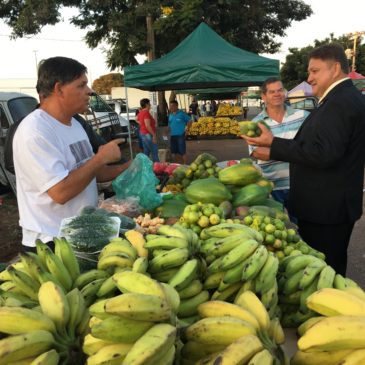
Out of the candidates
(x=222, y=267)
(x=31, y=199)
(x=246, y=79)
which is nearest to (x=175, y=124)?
(x=246, y=79)

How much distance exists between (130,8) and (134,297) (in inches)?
709

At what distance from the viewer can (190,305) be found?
136 cm

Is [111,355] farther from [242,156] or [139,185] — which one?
[242,156]

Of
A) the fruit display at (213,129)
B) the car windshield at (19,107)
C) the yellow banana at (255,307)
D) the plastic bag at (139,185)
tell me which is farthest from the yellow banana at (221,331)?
the fruit display at (213,129)

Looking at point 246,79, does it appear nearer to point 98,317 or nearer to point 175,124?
point 175,124

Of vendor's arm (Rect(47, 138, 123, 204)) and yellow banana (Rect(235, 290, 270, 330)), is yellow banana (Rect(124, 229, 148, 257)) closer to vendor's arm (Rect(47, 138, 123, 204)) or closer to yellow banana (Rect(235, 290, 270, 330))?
yellow banana (Rect(235, 290, 270, 330))

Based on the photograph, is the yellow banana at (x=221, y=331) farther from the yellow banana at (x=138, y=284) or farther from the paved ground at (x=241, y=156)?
the paved ground at (x=241, y=156)

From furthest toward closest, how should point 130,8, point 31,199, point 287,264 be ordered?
1. point 130,8
2. point 31,199
3. point 287,264

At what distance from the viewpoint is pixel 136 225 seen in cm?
265

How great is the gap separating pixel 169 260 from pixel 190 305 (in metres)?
0.18

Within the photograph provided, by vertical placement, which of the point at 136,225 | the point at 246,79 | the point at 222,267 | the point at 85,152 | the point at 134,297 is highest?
the point at 246,79

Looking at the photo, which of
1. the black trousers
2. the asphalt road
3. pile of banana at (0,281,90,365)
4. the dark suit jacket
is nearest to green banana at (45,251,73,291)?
pile of banana at (0,281,90,365)

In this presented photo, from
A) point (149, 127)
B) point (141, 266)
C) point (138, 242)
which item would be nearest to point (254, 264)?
point (141, 266)

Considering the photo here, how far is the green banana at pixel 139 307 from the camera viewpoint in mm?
1007
